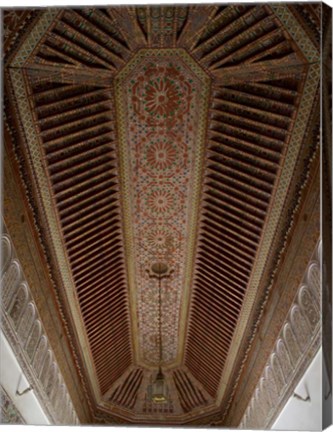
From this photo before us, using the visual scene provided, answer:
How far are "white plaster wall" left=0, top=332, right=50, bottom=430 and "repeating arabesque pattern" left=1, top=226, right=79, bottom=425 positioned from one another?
1.7 inches

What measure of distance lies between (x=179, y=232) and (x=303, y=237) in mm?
697

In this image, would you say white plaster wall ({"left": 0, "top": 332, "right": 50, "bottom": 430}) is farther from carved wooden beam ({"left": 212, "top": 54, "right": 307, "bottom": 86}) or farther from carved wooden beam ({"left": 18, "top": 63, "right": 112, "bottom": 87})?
carved wooden beam ({"left": 212, "top": 54, "right": 307, "bottom": 86})

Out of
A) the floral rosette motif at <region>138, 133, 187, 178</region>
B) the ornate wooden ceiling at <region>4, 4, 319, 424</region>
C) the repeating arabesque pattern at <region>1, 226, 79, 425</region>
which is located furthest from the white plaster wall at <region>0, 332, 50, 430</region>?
the floral rosette motif at <region>138, 133, 187, 178</region>

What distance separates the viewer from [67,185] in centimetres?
378

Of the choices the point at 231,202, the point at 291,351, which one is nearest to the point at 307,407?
the point at 291,351

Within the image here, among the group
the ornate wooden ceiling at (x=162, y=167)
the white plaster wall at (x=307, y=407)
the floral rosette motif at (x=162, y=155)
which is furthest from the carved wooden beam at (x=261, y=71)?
the white plaster wall at (x=307, y=407)

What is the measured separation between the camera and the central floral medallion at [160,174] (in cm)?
356

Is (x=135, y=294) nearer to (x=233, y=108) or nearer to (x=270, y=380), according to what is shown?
(x=270, y=380)

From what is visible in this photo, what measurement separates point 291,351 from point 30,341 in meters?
1.61

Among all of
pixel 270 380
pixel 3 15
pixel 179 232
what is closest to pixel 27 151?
pixel 3 15

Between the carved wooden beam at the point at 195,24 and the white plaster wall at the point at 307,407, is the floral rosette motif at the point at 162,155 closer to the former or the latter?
the carved wooden beam at the point at 195,24

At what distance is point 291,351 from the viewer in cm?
387

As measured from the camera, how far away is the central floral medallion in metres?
3.56

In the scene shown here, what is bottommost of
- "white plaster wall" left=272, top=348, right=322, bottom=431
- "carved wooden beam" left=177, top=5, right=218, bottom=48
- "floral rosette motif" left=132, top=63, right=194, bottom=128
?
"white plaster wall" left=272, top=348, right=322, bottom=431
